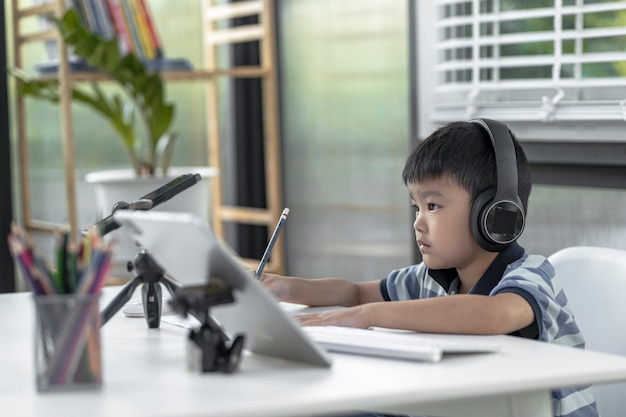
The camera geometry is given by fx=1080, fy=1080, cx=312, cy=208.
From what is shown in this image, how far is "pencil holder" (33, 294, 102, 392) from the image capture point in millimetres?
1041

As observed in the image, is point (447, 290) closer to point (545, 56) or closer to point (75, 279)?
point (75, 279)

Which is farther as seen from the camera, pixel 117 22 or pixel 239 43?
pixel 239 43

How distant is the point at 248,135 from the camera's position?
3.78 m

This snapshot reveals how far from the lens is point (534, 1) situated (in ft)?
8.02

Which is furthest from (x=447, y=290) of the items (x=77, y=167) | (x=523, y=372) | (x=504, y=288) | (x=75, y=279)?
(x=77, y=167)

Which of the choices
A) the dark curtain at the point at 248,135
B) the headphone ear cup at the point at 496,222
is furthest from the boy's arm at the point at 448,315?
the dark curtain at the point at 248,135

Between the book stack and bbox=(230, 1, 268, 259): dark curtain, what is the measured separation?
0.49 m

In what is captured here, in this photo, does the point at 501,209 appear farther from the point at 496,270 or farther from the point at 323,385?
the point at 323,385

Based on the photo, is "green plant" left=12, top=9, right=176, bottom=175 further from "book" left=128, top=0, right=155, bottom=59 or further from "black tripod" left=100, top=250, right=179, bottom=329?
"black tripod" left=100, top=250, right=179, bottom=329

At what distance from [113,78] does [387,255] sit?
940mm

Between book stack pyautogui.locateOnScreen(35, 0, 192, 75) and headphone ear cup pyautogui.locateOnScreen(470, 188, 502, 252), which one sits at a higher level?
book stack pyautogui.locateOnScreen(35, 0, 192, 75)

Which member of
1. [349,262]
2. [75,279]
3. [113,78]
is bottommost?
[349,262]

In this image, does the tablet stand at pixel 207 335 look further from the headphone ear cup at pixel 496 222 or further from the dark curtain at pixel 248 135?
the dark curtain at pixel 248 135

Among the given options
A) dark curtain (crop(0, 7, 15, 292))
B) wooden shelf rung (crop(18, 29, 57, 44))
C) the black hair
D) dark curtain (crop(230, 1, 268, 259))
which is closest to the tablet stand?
the black hair
